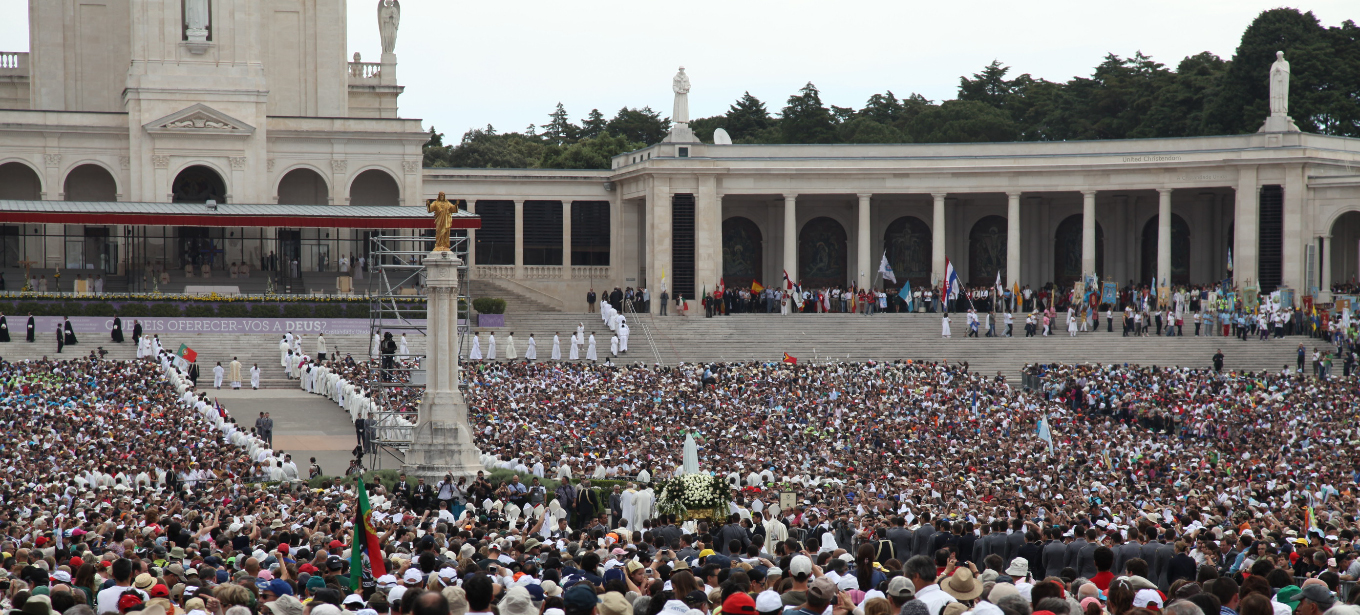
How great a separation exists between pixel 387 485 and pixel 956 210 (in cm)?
4012

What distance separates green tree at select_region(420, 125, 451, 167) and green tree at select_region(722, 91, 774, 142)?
16.9 meters

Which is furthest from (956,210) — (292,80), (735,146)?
(292,80)

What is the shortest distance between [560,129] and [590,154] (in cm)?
2143

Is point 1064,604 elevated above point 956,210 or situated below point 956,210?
below

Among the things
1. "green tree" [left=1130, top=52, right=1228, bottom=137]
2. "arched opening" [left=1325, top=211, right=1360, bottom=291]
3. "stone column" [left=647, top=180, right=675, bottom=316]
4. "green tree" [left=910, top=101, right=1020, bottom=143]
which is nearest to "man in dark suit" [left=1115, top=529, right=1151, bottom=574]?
"stone column" [left=647, top=180, right=675, bottom=316]

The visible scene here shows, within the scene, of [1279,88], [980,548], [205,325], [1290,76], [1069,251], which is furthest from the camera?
[1290,76]

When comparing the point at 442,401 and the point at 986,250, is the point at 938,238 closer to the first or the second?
the point at 986,250

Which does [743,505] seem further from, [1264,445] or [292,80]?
[292,80]

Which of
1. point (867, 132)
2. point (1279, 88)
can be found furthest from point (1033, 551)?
point (867, 132)

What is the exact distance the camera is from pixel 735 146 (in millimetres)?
57250

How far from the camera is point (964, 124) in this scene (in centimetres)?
7669

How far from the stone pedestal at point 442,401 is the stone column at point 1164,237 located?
1366 inches

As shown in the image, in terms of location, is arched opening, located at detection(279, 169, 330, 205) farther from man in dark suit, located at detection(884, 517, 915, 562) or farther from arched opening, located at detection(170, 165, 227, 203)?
man in dark suit, located at detection(884, 517, 915, 562)

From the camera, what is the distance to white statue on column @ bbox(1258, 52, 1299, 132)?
52.7 m
